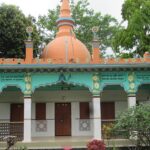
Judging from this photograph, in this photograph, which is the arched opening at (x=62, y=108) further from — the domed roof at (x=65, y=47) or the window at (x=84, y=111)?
the domed roof at (x=65, y=47)

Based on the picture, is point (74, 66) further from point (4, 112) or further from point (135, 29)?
point (135, 29)

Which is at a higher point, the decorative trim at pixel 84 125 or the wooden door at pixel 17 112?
the wooden door at pixel 17 112

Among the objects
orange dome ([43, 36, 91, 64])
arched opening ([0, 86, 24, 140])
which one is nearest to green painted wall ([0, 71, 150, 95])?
Answer: arched opening ([0, 86, 24, 140])

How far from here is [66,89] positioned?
22.4m

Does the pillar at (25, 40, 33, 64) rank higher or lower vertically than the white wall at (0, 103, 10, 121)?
higher

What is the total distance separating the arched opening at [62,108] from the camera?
72.9ft

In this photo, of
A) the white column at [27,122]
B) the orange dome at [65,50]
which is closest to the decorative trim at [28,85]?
the white column at [27,122]

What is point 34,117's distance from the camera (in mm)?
22469

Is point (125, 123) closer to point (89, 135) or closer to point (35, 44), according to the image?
point (89, 135)

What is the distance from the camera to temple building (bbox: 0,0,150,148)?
19406 mm

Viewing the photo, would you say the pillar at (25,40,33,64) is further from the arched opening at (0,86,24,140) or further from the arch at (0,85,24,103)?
the arch at (0,85,24,103)

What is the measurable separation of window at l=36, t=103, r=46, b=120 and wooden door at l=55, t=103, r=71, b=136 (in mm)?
695

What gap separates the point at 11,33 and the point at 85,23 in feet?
32.3

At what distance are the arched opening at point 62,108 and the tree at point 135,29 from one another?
6798mm
